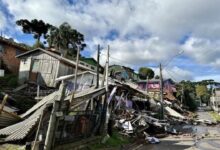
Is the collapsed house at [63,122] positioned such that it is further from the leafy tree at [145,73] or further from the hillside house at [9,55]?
the leafy tree at [145,73]

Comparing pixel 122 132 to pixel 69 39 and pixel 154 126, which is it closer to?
pixel 154 126

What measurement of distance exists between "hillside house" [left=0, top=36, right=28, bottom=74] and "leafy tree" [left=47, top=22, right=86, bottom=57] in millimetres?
12418

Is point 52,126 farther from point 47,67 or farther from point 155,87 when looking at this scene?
point 155,87

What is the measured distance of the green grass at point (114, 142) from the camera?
48.4 feet

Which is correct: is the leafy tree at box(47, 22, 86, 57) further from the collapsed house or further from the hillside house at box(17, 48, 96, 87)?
the collapsed house

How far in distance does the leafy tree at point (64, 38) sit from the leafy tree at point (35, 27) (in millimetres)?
1863

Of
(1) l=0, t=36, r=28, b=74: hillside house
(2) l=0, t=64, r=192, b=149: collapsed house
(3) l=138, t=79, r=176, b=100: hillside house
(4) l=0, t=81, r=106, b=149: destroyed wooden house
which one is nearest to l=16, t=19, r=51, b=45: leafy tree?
(1) l=0, t=36, r=28, b=74: hillside house

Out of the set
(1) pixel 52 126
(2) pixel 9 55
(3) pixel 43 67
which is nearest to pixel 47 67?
(3) pixel 43 67

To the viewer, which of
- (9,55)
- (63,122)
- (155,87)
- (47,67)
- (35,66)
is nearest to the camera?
(63,122)

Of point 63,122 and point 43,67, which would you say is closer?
point 63,122

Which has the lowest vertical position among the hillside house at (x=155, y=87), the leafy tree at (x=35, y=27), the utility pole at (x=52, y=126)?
the utility pole at (x=52, y=126)

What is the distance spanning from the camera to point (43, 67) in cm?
3366

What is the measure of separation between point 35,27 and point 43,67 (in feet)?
65.9

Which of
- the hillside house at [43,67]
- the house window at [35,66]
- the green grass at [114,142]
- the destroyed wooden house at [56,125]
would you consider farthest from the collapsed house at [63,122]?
the house window at [35,66]
